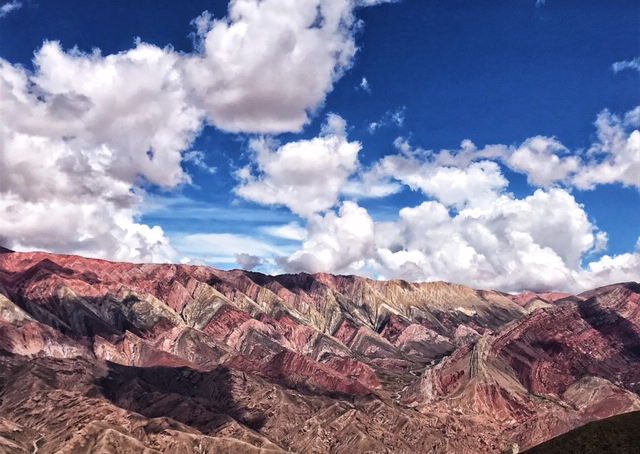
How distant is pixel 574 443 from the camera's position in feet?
379

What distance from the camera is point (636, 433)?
4532 inches

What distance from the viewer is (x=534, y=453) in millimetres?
117688

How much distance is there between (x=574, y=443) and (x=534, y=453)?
286 inches

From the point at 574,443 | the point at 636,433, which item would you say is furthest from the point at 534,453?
the point at 636,433

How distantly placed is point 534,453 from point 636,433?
1809cm

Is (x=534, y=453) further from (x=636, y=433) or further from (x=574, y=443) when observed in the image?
(x=636, y=433)

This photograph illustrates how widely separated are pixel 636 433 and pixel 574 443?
1105cm
